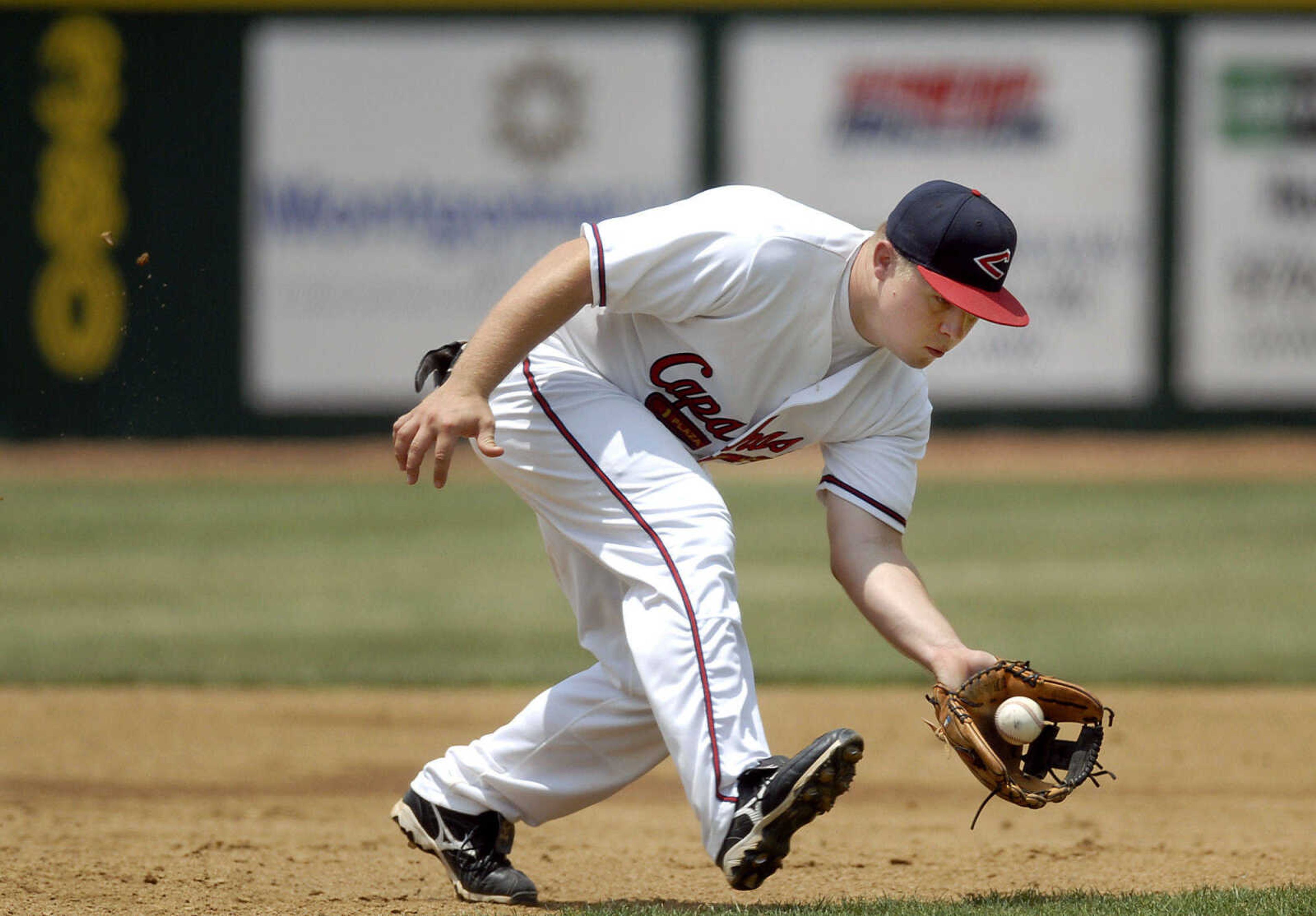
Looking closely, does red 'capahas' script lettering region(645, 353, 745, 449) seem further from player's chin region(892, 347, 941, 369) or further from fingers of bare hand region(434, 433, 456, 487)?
fingers of bare hand region(434, 433, 456, 487)

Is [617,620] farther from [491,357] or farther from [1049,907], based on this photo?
[1049,907]

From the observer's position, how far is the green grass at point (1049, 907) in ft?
10.2

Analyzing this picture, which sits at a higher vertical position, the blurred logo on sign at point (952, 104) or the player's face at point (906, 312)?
the blurred logo on sign at point (952, 104)

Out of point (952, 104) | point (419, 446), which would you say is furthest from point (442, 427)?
point (952, 104)

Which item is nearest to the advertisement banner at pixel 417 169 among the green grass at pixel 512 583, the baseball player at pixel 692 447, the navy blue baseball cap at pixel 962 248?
the green grass at pixel 512 583

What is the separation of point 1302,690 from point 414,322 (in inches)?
368

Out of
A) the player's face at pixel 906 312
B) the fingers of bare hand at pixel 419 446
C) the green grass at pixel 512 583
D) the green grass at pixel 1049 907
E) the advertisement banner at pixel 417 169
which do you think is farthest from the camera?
the advertisement banner at pixel 417 169

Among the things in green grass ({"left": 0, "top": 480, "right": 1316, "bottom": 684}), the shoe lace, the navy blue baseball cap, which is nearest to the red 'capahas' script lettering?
the navy blue baseball cap

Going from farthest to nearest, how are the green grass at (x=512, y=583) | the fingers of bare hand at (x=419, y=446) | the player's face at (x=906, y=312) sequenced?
the green grass at (x=512, y=583)
the player's face at (x=906, y=312)
the fingers of bare hand at (x=419, y=446)

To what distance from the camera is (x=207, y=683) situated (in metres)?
6.24

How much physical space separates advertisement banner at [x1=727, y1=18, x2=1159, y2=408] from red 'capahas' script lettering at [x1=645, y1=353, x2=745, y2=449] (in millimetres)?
11404

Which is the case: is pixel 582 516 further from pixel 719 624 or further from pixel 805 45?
pixel 805 45

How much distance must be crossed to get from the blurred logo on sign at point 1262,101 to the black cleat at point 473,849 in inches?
505

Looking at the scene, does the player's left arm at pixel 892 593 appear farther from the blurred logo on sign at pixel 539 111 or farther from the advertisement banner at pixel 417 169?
the blurred logo on sign at pixel 539 111
